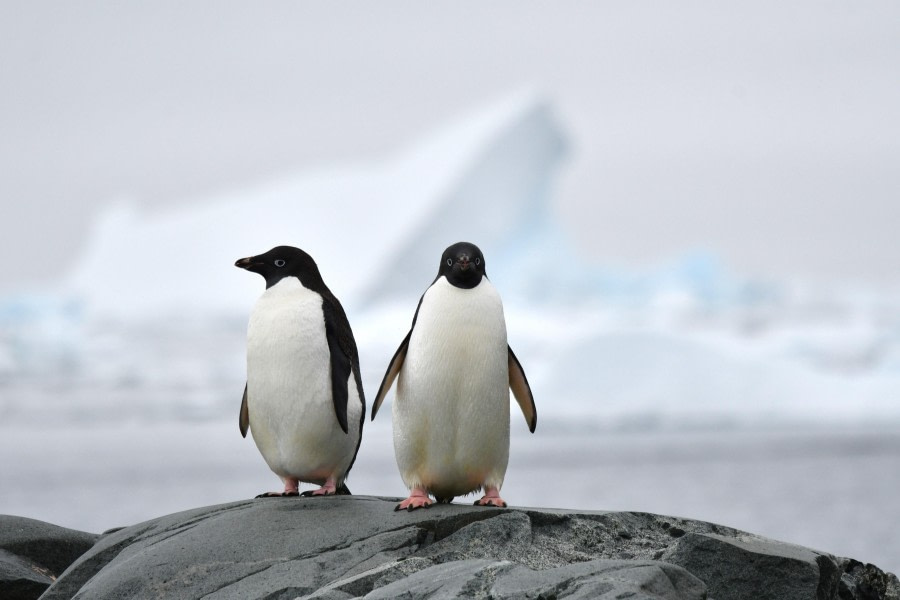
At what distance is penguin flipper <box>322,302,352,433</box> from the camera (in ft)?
14.2

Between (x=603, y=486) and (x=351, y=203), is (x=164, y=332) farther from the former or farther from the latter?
(x=603, y=486)

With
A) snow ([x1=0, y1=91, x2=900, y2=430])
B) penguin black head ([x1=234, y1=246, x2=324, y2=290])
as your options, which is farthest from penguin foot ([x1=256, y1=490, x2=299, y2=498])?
snow ([x1=0, y1=91, x2=900, y2=430])

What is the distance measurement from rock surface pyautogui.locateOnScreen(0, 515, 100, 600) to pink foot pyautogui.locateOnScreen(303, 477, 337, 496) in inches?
45.7

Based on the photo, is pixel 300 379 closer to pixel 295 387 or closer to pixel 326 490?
pixel 295 387

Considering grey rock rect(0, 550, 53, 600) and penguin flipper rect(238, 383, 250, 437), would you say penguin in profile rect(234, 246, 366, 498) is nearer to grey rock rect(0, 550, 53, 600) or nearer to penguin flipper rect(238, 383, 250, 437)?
penguin flipper rect(238, 383, 250, 437)

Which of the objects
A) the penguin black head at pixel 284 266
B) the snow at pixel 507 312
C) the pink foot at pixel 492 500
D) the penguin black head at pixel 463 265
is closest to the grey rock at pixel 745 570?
the pink foot at pixel 492 500

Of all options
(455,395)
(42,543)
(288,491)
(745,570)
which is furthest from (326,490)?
(745,570)

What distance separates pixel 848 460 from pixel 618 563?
1979cm

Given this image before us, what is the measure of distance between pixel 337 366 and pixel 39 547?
1669mm

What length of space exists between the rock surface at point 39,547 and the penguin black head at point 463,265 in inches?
81.1

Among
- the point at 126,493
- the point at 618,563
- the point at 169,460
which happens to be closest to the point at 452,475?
the point at 618,563

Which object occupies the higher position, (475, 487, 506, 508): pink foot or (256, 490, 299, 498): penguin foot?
(256, 490, 299, 498): penguin foot

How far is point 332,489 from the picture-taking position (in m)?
4.48

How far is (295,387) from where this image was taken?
4.41m
